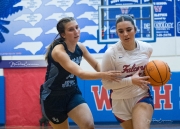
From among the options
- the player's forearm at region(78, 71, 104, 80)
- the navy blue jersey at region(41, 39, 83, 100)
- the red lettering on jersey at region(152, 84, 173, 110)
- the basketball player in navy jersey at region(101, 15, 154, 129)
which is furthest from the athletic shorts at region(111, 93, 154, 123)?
the red lettering on jersey at region(152, 84, 173, 110)

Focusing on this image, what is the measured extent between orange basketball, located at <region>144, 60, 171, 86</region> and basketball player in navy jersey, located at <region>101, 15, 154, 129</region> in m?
0.09

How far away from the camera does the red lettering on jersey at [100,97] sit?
7.56m

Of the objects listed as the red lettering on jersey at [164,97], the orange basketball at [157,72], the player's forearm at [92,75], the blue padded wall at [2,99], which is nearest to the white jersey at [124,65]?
the orange basketball at [157,72]

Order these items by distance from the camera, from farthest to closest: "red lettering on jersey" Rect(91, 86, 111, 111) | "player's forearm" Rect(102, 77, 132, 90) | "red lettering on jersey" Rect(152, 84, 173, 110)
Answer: "red lettering on jersey" Rect(91, 86, 111, 111)
"red lettering on jersey" Rect(152, 84, 173, 110)
"player's forearm" Rect(102, 77, 132, 90)

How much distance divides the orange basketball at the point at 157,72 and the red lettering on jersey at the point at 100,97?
382 cm

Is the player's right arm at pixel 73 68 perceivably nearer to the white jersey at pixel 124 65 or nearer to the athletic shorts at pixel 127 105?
the white jersey at pixel 124 65

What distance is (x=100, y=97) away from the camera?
299 inches

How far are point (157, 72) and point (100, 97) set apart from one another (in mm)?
3953

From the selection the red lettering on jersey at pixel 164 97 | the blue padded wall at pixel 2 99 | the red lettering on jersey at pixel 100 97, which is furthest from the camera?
the blue padded wall at pixel 2 99

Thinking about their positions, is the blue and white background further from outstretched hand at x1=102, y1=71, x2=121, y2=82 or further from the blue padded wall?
outstretched hand at x1=102, y1=71, x2=121, y2=82

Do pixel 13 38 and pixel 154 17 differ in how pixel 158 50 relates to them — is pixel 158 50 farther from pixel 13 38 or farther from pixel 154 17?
pixel 13 38

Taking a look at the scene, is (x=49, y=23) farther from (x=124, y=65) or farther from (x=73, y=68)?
(x=124, y=65)

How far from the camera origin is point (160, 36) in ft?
24.4

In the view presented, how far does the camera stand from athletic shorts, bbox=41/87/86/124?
4.10 m
